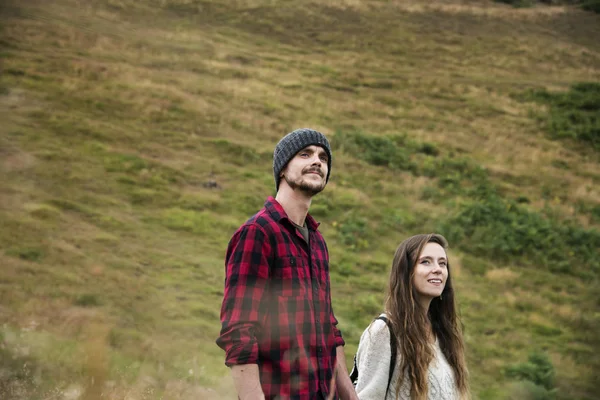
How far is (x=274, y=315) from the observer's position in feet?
7.49

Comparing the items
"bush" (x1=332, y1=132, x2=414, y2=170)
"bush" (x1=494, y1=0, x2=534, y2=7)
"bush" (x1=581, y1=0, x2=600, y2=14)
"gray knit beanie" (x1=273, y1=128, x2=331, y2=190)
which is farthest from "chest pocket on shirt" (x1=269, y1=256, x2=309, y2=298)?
"bush" (x1=494, y1=0, x2=534, y2=7)

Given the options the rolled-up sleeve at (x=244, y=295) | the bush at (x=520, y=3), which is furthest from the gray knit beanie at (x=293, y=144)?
the bush at (x=520, y=3)

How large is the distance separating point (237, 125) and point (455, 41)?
22.9 metres

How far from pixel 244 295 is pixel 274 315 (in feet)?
0.50

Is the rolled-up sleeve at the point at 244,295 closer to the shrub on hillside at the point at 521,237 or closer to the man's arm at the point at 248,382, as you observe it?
the man's arm at the point at 248,382

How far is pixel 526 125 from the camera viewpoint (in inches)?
1013

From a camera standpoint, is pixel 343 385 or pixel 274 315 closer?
pixel 274 315

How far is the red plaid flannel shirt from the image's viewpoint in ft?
7.26

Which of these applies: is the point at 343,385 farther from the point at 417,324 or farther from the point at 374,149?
the point at 374,149

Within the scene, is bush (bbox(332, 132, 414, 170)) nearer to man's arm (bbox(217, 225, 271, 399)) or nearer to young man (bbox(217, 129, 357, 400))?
young man (bbox(217, 129, 357, 400))

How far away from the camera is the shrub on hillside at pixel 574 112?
2519cm

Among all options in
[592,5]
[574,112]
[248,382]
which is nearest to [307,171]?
[248,382]

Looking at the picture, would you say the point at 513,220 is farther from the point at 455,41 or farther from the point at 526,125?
the point at 455,41

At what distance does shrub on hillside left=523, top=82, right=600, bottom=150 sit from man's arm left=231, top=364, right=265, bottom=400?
25.9 metres
